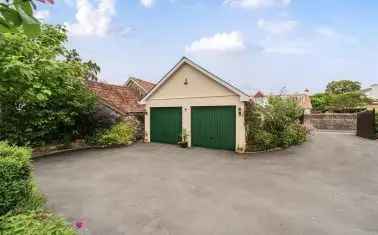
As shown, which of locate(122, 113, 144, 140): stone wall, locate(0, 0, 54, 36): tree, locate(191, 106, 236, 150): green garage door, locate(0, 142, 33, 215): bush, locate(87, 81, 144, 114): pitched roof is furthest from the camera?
locate(122, 113, 144, 140): stone wall

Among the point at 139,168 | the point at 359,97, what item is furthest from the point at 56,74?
the point at 359,97

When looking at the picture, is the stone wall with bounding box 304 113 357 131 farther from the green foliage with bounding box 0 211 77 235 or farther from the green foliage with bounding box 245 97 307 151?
the green foliage with bounding box 0 211 77 235

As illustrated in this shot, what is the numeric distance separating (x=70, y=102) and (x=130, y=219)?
411 inches

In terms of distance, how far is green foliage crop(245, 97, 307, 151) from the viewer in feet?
44.8

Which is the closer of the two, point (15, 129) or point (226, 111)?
point (15, 129)

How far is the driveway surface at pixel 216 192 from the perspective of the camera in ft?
17.4

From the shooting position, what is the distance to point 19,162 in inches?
195

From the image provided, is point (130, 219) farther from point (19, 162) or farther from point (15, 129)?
point (15, 129)

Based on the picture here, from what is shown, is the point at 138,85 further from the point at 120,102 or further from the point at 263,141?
the point at 263,141

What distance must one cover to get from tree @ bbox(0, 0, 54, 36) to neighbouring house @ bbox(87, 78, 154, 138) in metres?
15.3

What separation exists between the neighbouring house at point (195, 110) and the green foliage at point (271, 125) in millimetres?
548

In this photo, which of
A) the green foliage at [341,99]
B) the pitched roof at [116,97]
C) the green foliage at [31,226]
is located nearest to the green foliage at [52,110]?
the pitched roof at [116,97]

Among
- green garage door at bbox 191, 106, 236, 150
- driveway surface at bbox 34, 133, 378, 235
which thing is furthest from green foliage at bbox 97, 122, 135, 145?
green garage door at bbox 191, 106, 236, 150

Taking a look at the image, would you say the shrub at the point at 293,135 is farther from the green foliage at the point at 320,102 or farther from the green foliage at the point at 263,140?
the green foliage at the point at 320,102
